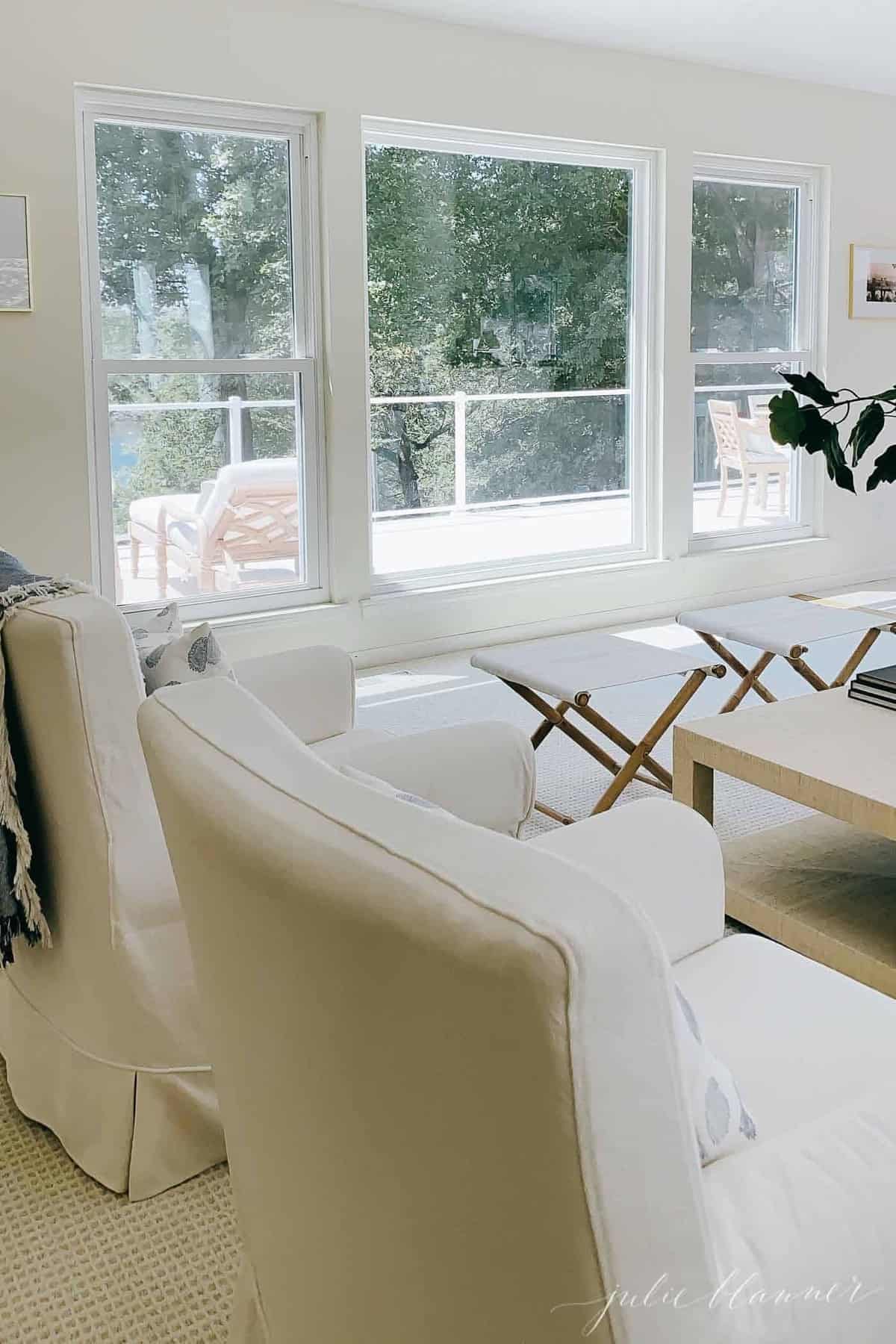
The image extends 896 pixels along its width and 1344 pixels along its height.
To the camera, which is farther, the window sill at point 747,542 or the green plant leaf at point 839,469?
the window sill at point 747,542

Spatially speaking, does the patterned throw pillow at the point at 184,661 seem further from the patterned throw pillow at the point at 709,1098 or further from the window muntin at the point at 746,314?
the window muntin at the point at 746,314

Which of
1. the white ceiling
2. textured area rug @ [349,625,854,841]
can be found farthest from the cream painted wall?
textured area rug @ [349,625,854,841]

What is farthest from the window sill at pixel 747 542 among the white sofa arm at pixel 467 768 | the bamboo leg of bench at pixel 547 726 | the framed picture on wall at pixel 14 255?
the white sofa arm at pixel 467 768

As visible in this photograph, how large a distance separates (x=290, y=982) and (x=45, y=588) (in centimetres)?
110

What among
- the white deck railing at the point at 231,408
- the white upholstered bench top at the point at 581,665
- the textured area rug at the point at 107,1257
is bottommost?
the textured area rug at the point at 107,1257

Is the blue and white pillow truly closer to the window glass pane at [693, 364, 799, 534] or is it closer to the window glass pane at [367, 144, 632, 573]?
the window glass pane at [367, 144, 632, 573]

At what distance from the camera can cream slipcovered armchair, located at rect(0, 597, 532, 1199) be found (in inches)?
69.9

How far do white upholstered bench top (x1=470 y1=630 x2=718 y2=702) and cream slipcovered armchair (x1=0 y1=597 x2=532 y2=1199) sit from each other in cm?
158

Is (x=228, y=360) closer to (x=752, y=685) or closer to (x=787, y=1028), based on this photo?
(x=752, y=685)

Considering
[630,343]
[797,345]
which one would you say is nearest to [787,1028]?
[630,343]

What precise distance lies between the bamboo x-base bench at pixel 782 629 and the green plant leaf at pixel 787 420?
3.64 feet

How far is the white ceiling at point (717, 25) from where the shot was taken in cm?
496

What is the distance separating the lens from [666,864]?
177 cm

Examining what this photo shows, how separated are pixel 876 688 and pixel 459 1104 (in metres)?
2.37
